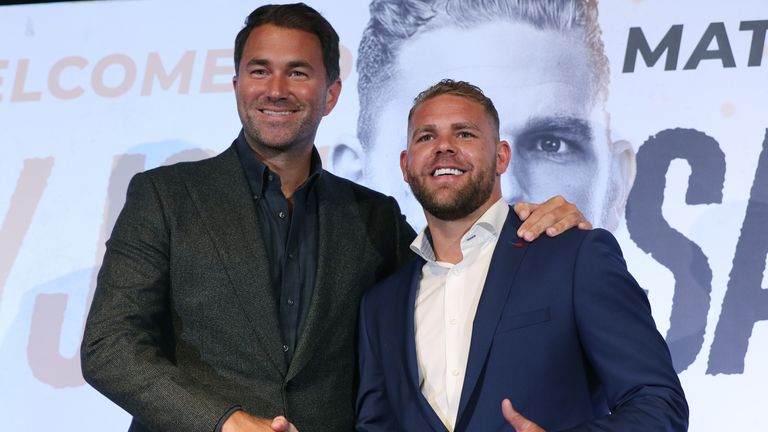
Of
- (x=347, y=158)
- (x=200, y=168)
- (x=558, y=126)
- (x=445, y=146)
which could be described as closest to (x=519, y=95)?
(x=558, y=126)

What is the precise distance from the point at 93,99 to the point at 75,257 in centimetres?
69

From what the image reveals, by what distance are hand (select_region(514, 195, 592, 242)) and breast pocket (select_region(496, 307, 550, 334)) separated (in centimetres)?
23

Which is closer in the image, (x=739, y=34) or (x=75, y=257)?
(x=739, y=34)

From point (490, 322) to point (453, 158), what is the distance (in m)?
0.52

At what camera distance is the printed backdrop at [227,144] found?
11.3 ft

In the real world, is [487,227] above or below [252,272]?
above

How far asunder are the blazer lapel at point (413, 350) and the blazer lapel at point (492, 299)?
0.27 ft

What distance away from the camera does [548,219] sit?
254 centimetres

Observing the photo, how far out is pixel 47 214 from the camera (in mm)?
3971

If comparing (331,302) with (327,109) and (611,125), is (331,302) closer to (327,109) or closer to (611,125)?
(327,109)

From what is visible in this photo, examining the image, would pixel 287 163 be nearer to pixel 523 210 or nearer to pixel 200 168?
pixel 200 168

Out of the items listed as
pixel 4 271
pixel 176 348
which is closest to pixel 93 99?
pixel 4 271

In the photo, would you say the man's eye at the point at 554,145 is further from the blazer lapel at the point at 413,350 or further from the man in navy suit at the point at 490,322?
the blazer lapel at the point at 413,350

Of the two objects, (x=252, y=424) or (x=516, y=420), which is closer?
(x=516, y=420)
